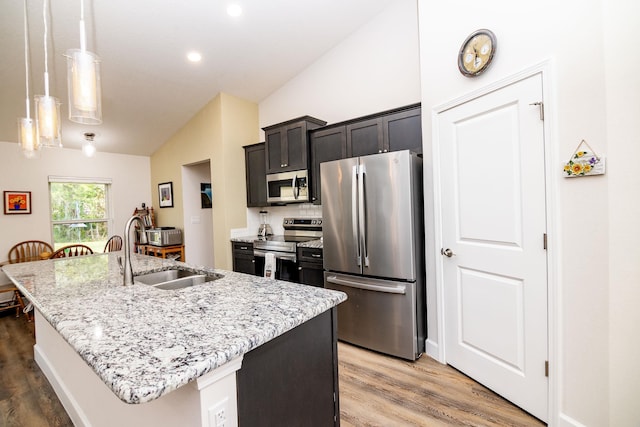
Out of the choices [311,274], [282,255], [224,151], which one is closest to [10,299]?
[224,151]

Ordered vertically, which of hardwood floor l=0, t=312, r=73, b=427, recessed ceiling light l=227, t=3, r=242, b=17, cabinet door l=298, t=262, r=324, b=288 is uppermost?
recessed ceiling light l=227, t=3, r=242, b=17

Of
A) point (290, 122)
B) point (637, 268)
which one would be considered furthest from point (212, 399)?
point (290, 122)

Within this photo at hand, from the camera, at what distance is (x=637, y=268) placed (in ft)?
4.30

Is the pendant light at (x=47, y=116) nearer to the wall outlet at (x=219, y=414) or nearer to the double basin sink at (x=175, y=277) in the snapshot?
the double basin sink at (x=175, y=277)

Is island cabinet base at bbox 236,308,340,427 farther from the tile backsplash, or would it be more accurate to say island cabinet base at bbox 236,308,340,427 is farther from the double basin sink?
the tile backsplash

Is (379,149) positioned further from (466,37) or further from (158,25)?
(158,25)

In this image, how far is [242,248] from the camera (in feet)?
13.3

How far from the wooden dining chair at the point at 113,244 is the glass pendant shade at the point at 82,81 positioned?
420 cm

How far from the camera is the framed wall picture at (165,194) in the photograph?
525 cm

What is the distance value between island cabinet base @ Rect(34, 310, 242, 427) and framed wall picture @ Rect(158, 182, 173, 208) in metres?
3.06

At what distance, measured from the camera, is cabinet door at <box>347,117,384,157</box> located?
3020 millimetres

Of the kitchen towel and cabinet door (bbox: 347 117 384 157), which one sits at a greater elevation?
cabinet door (bbox: 347 117 384 157)

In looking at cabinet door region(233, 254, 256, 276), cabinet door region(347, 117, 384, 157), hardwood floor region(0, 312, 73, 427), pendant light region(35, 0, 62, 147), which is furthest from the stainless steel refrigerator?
hardwood floor region(0, 312, 73, 427)

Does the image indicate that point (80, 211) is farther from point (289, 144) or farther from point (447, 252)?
point (447, 252)
